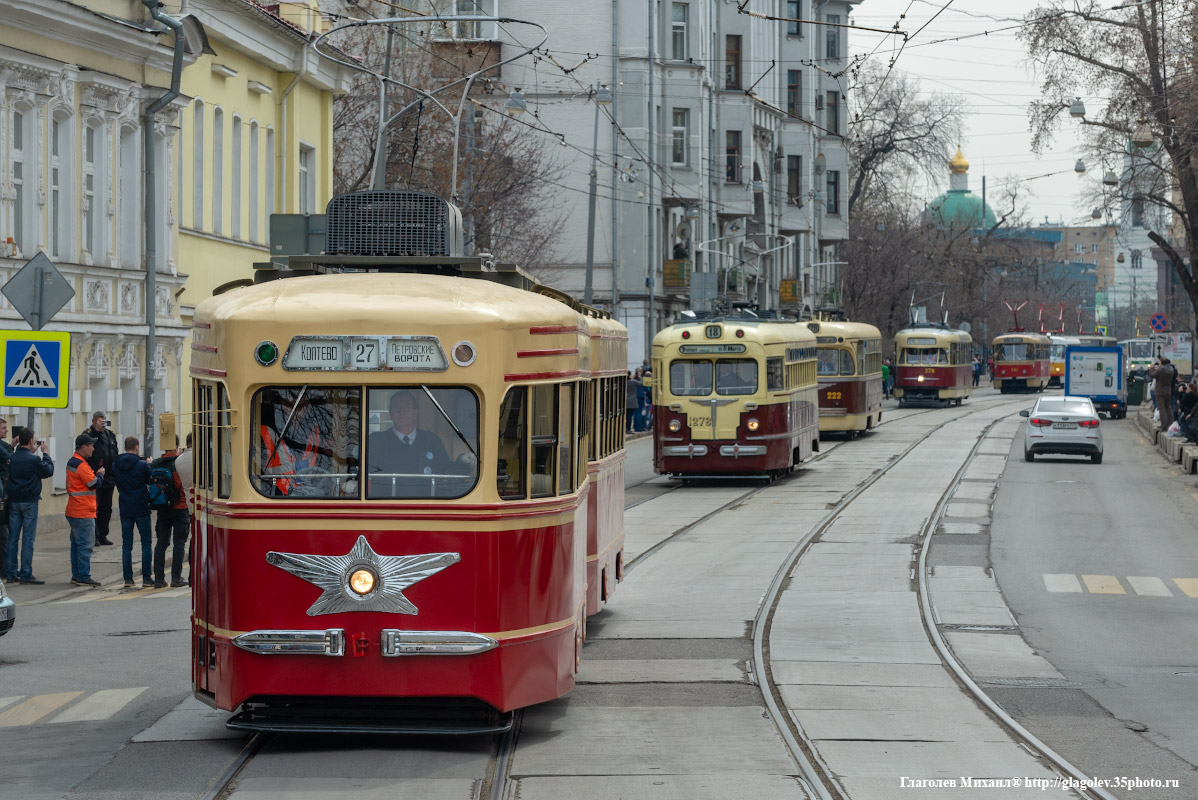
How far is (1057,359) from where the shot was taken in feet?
284

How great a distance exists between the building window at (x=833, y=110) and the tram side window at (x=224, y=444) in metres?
74.4

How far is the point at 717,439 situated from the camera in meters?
28.8

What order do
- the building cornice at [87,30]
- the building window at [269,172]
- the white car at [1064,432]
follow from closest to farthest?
the building cornice at [87,30] < the building window at [269,172] < the white car at [1064,432]

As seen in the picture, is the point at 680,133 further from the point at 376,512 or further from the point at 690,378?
the point at 376,512

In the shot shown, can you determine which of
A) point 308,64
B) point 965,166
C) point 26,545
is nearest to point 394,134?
point 308,64

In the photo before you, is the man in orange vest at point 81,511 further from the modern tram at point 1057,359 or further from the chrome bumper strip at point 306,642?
the modern tram at point 1057,359

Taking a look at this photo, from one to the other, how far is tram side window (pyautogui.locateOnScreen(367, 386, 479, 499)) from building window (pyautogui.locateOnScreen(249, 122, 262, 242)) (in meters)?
25.2

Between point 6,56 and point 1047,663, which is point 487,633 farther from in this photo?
point 6,56

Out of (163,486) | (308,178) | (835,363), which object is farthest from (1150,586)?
(835,363)

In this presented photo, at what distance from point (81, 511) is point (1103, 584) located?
34.0 feet

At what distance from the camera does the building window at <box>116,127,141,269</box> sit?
2672cm

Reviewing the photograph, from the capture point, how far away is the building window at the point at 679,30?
2418 inches

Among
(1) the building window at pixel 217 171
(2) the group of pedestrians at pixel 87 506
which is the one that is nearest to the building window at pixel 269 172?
(1) the building window at pixel 217 171

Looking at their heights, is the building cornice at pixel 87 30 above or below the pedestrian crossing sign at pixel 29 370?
above
